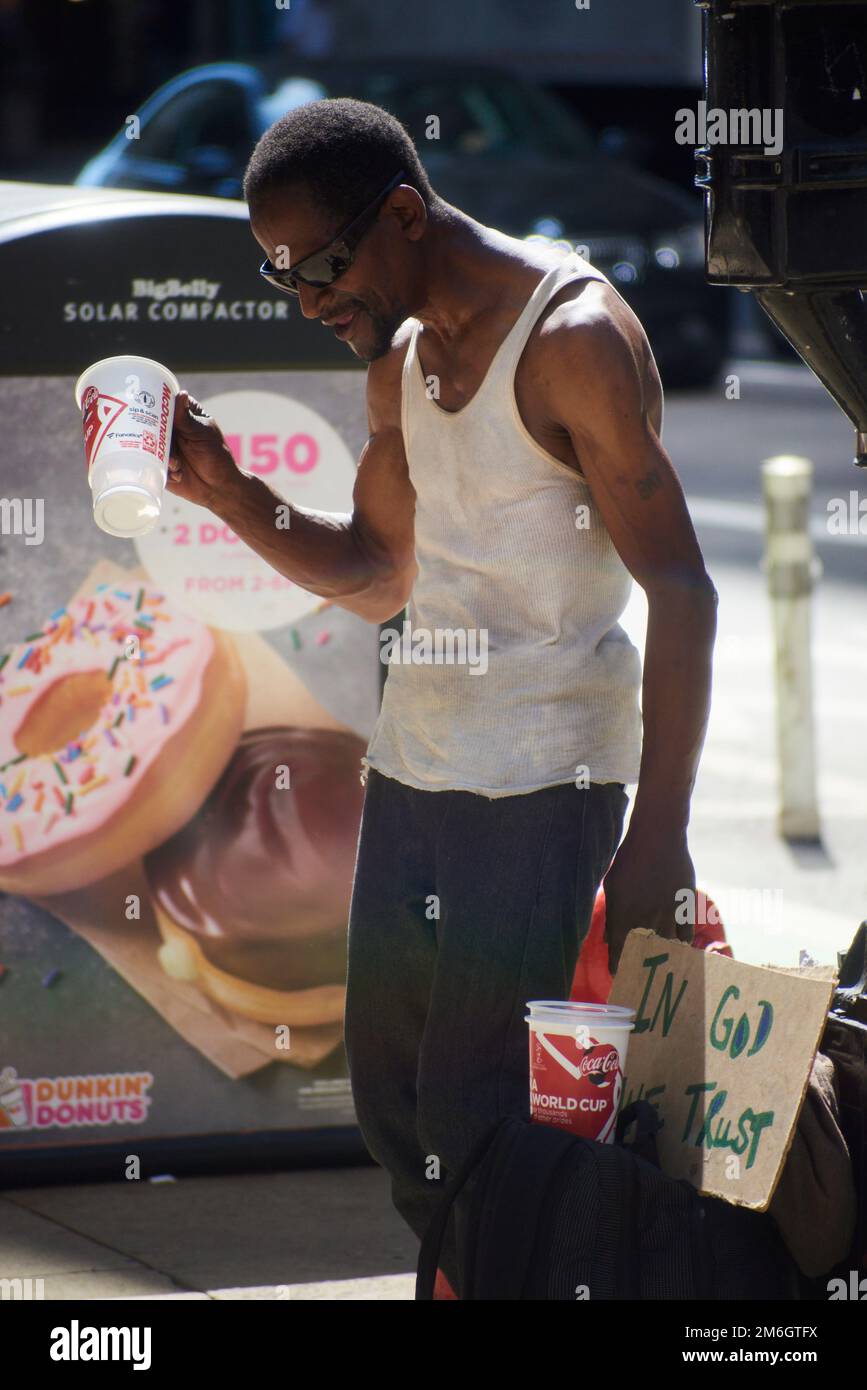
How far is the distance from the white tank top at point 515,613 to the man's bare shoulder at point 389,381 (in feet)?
0.54

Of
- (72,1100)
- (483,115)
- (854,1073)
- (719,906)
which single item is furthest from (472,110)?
(854,1073)

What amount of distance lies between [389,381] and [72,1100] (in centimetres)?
169

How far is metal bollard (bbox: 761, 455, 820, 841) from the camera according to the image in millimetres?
6504

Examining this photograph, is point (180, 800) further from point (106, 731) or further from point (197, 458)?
point (197, 458)

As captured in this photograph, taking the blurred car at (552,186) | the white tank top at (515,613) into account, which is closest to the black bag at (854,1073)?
the white tank top at (515,613)

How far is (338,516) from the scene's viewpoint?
329 centimetres

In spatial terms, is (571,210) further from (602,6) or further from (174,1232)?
(174,1232)

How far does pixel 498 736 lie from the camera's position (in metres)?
2.85

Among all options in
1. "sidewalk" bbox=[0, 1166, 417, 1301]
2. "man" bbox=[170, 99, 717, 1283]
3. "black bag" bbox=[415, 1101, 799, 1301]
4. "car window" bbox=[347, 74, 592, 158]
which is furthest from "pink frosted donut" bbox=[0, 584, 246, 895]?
"car window" bbox=[347, 74, 592, 158]

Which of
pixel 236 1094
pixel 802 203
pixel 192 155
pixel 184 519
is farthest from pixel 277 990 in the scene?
pixel 192 155

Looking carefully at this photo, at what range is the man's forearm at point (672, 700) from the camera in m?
2.66

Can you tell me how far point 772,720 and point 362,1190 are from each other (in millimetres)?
4057

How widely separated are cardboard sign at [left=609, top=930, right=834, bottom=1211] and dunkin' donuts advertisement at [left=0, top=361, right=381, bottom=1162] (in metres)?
1.54

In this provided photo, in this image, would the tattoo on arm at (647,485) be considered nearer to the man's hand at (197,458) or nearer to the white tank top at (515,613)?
the white tank top at (515,613)
